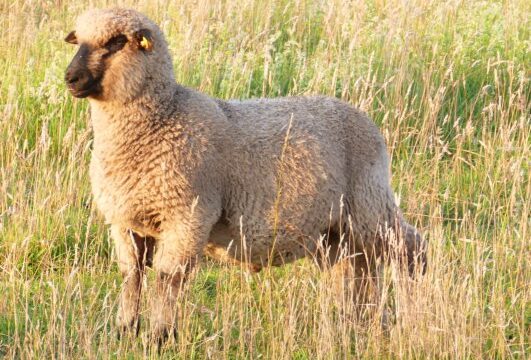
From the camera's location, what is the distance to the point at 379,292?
5.45 m

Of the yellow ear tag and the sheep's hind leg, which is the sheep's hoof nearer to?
the sheep's hind leg

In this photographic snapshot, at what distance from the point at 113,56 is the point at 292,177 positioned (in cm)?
112

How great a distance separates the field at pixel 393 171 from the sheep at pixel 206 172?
220 millimetres

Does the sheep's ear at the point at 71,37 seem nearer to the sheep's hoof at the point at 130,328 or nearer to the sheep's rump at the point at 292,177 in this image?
the sheep's rump at the point at 292,177

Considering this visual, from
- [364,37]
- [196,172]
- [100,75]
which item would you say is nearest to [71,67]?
[100,75]

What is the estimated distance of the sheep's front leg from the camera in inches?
189

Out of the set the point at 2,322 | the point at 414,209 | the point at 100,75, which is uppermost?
the point at 100,75

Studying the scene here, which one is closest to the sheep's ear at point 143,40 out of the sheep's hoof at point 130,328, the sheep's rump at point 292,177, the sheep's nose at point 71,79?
the sheep's nose at point 71,79

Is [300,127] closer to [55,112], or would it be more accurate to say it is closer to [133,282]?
[133,282]

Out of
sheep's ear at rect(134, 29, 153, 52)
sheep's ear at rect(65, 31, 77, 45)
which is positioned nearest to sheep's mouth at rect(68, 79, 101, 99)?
sheep's ear at rect(134, 29, 153, 52)

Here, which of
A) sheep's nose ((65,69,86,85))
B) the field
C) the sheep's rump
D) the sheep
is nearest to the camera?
the field

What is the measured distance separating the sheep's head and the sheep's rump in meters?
0.54

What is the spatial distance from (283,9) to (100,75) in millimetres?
4419

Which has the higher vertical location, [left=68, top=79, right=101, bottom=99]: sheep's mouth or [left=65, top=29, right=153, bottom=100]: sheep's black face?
[left=65, top=29, right=153, bottom=100]: sheep's black face
